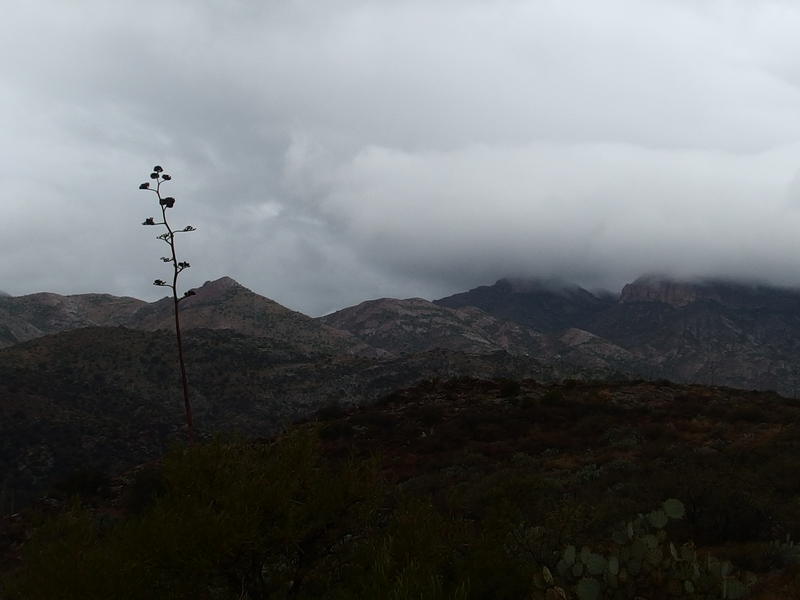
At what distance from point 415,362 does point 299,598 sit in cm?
14517

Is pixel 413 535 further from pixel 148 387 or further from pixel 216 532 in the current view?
pixel 148 387

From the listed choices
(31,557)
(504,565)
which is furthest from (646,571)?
(31,557)

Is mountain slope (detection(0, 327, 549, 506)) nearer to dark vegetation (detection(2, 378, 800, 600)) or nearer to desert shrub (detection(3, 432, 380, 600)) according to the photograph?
dark vegetation (detection(2, 378, 800, 600))

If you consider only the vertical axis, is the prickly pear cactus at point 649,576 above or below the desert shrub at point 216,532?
below

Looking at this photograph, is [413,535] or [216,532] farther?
[413,535]

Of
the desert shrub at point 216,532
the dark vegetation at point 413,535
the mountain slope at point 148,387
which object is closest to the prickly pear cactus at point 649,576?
the dark vegetation at point 413,535

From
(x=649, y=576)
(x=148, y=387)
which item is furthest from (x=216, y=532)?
(x=148, y=387)

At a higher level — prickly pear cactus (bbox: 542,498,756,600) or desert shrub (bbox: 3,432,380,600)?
desert shrub (bbox: 3,432,380,600)

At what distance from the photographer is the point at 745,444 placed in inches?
873

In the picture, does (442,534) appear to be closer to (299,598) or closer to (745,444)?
(299,598)

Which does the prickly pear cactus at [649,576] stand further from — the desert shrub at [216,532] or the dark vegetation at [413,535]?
the desert shrub at [216,532]

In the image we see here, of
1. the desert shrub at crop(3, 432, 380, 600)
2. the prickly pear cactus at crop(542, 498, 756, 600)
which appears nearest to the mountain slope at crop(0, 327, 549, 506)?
the desert shrub at crop(3, 432, 380, 600)

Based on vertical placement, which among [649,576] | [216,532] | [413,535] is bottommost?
[649,576]

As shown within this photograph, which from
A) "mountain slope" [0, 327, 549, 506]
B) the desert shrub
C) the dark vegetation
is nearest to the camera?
the dark vegetation
